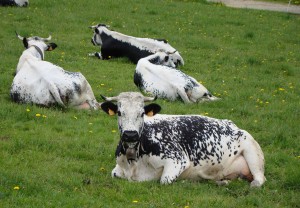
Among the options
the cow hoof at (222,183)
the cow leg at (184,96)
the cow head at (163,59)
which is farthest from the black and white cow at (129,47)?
the cow hoof at (222,183)

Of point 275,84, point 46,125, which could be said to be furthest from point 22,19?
point 46,125

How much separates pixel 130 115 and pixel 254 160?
6.57 feet

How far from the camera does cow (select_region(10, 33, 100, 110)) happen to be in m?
12.5

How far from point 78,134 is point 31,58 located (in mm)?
3684

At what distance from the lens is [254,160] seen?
9.09 m

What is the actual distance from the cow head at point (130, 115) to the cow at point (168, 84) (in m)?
5.10

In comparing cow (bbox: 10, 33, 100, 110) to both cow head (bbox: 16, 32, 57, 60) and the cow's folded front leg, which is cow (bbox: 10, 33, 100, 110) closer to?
cow head (bbox: 16, 32, 57, 60)

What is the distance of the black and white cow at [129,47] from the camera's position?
18.7m

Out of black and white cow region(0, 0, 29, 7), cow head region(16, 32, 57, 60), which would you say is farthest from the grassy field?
cow head region(16, 32, 57, 60)

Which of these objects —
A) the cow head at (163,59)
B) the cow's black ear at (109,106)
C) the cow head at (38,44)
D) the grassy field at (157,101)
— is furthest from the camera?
the cow head at (163,59)

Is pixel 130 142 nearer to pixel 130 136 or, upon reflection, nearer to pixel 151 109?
pixel 130 136

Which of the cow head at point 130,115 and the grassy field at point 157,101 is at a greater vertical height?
the cow head at point 130,115

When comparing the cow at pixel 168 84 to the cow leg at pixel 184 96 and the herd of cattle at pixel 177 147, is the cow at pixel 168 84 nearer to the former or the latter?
the cow leg at pixel 184 96

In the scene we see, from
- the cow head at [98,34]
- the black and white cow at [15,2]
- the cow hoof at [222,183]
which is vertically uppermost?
the cow hoof at [222,183]
